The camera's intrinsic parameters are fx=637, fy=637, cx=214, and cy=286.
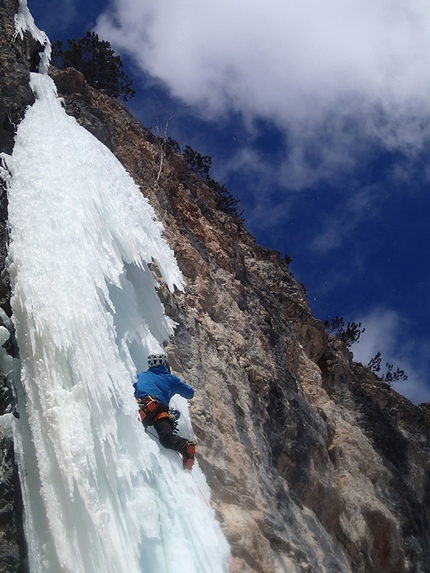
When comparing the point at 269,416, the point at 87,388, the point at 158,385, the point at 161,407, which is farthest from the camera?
the point at 269,416

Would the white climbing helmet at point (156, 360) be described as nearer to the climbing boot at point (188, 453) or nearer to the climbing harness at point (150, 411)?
the climbing harness at point (150, 411)

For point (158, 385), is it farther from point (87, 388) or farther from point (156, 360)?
point (87, 388)

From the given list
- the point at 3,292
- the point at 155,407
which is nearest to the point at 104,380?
the point at 155,407

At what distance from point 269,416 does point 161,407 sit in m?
3.65

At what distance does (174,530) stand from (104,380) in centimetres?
123

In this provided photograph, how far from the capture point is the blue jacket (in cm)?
538

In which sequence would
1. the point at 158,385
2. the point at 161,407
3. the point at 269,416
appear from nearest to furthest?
the point at 161,407 → the point at 158,385 → the point at 269,416

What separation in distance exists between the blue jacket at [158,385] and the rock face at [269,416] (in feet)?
3.11

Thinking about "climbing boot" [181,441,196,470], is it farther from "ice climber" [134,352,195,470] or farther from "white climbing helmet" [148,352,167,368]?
"white climbing helmet" [148,352,167,368]

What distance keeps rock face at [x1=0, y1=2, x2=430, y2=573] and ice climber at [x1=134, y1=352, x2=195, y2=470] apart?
912 mm

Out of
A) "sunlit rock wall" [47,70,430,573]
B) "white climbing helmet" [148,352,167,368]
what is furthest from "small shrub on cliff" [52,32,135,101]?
"white climbing helmet" [148,352,167,368]

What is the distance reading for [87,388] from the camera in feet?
14.9

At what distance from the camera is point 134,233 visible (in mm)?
7078

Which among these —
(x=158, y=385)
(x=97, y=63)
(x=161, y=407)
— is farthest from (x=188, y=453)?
(x=97, y=63)
